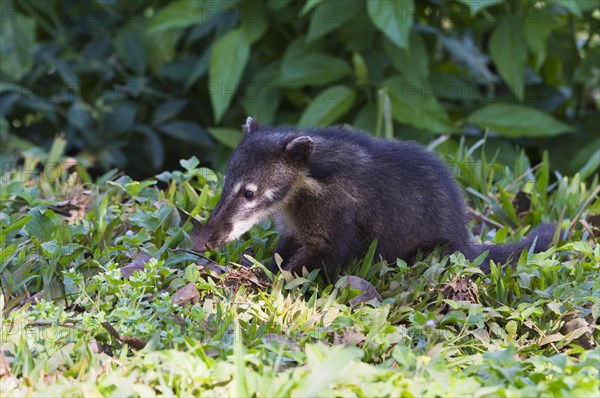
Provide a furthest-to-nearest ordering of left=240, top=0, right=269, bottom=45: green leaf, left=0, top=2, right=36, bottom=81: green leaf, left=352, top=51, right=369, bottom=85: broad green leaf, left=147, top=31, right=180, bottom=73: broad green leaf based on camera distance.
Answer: left=147, top=31, right=180, bottom=73: broad green leaf → left=0, top=2, right=36, bottom=81: green leaf → left=352, top=51, right=369, bottom=85: broad green leaf → left=240, top=0, right=269, bottom=45: green leaf

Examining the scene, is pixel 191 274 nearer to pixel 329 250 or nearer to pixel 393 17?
pixel 329 250

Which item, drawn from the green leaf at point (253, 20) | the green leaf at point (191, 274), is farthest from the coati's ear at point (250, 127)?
the green leaf at point (253, 20)

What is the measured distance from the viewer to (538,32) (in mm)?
6828

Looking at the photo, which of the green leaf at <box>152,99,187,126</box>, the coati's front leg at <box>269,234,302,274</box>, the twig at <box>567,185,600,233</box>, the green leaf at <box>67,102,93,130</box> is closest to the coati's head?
the coati's front leg at <box>269,234,302,274</box>

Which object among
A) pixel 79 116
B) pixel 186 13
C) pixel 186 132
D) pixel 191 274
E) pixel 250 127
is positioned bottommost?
pixel 186 132

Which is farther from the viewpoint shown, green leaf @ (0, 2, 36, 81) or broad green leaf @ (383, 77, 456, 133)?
green leaf @ (0, 2, 36, 81)

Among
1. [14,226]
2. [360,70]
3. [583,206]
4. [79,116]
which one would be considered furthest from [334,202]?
[79,116]

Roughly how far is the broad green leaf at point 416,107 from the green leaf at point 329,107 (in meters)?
0.32

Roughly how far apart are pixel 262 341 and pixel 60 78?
18.5 feet

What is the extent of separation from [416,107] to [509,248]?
2253 millimetres

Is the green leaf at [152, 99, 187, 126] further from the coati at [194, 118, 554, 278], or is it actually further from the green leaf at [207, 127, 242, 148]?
the coati at [194, 118, 554, 278]

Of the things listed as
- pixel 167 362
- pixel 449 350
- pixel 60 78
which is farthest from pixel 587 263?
pixel 60 78

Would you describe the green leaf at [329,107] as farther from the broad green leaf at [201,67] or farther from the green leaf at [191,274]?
the green leaf at [191,274]

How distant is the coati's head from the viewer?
438 cm
